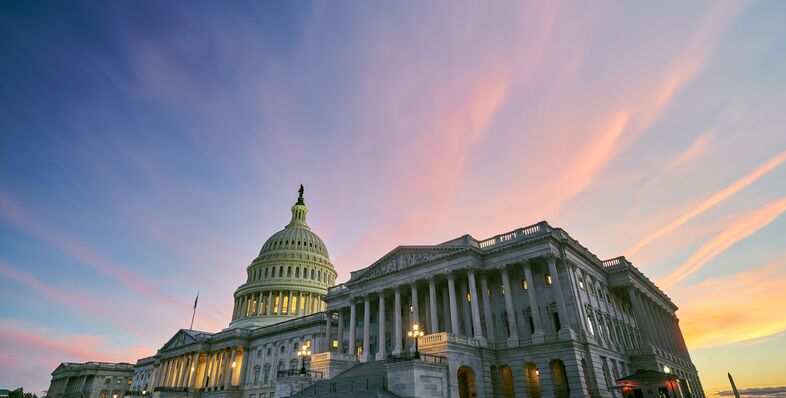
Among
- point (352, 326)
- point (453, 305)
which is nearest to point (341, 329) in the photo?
point (352, 326)

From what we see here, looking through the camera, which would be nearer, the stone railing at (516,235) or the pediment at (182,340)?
the stone railing at (516,235)

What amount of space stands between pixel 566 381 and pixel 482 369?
7.65 m

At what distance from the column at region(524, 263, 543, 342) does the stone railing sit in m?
3.39

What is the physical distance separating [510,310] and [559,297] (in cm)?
476

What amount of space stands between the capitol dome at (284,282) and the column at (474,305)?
61715mm

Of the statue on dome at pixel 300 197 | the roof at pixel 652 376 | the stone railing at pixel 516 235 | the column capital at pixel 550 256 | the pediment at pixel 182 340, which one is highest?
the statue on dome at pixel 300 197

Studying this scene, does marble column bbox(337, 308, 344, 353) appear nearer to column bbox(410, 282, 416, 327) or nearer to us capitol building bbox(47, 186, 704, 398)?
us capitol building bbox(47, 186, 704, 398)

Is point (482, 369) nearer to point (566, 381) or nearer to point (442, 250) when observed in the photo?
point (566, 381)

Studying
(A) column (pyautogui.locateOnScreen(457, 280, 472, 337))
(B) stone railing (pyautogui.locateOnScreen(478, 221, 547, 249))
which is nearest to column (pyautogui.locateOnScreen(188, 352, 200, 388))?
(A) column (pyautogui.locateOnScreen(457, 280, 472, 337))

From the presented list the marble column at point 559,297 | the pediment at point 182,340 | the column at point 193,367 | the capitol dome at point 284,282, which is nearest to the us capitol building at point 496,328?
the marble column at point 559,297

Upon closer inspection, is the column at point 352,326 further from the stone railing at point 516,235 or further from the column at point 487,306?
the stone railing at point 516,235

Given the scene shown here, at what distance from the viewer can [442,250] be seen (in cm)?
4681

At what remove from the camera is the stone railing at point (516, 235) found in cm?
4308

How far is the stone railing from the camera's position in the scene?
43084 millimetres
